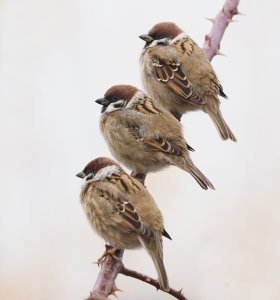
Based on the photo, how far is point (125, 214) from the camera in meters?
3.38

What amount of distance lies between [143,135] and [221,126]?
78 centimetres

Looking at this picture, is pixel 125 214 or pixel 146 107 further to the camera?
pixel 146 107

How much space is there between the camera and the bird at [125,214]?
3.38 meters

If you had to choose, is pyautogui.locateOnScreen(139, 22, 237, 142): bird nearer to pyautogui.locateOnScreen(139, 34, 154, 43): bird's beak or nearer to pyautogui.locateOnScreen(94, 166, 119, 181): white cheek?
pyautogui.locateOnScreen(139, 34, 154, 43): bird's beak

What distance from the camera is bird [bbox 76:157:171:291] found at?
3.38 m

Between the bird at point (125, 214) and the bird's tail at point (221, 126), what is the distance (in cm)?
121

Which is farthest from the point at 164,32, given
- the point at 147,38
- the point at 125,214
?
the point at 125,214

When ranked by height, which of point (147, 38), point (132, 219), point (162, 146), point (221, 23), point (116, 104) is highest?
point (221, 23)

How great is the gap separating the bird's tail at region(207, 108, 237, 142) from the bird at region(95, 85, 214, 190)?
1.56 feet

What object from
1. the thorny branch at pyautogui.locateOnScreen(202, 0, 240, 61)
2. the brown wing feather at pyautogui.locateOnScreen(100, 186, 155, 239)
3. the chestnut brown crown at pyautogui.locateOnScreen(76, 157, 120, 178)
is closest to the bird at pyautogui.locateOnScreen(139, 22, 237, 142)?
the thorny branch at pyautogui.locateOnScreen(202, 0, 240, 61)

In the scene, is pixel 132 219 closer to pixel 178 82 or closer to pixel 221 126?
pixel 221 126

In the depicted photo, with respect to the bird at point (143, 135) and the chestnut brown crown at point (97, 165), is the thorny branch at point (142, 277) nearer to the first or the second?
the chestnut brown crown at point (97, 165)

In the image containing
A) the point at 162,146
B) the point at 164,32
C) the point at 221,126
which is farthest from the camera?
the point at 164,32

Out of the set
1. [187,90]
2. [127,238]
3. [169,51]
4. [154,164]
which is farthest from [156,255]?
[169,51]
